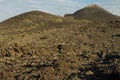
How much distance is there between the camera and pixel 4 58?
1903 cm

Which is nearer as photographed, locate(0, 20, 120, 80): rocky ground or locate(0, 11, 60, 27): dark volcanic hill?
locate(0, 20, 120, 80): rocky ground

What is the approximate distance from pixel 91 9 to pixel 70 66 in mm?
58764

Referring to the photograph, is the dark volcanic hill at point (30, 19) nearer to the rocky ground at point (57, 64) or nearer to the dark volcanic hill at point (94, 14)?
the dark volcanic hill at point (94, 14)

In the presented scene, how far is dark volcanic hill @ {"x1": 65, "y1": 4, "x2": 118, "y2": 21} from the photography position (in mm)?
65831

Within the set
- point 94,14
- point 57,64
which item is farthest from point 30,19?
point 57,64

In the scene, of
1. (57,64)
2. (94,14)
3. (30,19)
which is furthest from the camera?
(94,14)

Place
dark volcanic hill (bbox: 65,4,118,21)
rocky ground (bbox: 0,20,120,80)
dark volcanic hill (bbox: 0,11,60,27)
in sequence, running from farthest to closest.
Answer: dark volcanic hill (bbox: 65,4,118,21) → dark volcanic hill (bbox: 0,11,60,27) → rocky ground (bbox: 0,20,120,80)

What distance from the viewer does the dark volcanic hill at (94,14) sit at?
2592 inches

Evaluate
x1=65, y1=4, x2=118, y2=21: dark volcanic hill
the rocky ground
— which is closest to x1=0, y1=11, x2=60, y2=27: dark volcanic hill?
x1=65, y1=4, x2=118, y2=21: dark volcanic hill

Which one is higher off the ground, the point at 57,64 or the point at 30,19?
the point at 30,19

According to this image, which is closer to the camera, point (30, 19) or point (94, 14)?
point (30, 19)

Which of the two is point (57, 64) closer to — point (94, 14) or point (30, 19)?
point (30, 19)

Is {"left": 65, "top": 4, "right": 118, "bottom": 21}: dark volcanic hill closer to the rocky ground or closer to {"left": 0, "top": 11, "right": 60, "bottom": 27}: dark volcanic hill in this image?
{"left": 0, "top": 11, "right": 60, "bottom": 27}: dark volcanic hill

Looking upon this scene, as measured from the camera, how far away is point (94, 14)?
228ft
